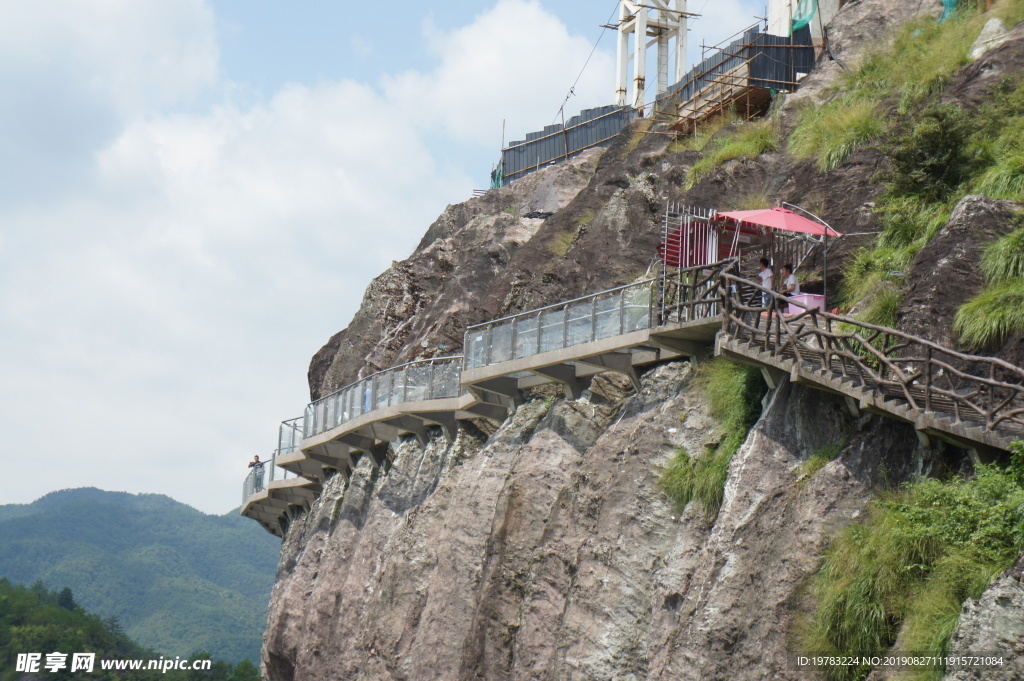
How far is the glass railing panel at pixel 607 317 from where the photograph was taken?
21.6 metres

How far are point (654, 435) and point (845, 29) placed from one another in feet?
51.6

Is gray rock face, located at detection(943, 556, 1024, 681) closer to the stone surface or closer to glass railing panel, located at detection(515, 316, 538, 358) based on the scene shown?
glass railing panel, located at detection(515, 316, 538, 358)

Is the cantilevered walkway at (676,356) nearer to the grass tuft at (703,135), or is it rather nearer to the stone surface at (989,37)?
the stone surface at (989,37)

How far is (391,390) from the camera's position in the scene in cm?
2975

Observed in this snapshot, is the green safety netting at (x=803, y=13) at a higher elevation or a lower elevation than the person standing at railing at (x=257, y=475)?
higher

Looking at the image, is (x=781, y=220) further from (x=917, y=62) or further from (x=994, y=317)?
(x=917, y=62)

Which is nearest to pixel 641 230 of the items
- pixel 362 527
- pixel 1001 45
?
pixel 1001 45

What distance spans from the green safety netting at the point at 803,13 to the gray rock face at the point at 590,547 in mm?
15700

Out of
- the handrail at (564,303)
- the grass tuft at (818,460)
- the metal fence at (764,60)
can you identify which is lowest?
the grass tuft at (818,460)

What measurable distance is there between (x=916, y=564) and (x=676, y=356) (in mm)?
7849

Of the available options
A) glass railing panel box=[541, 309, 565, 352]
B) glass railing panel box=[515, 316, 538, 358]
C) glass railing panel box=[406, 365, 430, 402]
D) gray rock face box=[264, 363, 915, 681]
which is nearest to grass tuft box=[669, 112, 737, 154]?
glass railing panel box=[406, 365, 430, 402]

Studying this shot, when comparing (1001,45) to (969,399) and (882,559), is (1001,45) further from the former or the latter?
(882,559)

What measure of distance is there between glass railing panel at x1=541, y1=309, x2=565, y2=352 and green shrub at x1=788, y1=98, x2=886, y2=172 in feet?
19.8

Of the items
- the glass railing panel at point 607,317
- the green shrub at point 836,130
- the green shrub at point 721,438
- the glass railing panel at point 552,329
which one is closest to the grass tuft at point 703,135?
the green shrub at point 836,130
